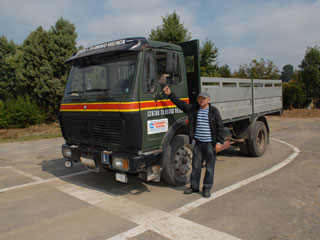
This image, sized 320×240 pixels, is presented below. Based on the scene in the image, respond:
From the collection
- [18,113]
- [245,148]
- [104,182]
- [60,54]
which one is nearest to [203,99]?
[104,182]

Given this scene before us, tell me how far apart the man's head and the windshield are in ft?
3.80

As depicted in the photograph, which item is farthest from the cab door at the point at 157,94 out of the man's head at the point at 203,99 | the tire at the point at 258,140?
the tire at the point at 258,140

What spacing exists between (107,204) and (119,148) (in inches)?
35.6

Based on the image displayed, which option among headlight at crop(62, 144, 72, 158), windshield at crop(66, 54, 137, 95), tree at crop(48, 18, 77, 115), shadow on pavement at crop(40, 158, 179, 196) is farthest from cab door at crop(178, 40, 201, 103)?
tree at crop(48, 18, 77, 115)

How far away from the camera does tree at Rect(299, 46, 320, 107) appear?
22531 millimetres

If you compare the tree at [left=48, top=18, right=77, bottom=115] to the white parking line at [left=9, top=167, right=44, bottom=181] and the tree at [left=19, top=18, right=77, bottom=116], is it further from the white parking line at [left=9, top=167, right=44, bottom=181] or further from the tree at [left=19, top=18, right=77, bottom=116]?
the white parking line at [left=9, top=167, right=44, bottom=181]

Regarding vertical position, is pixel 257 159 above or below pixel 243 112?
below

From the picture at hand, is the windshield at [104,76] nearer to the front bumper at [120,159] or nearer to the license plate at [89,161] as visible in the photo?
the front bumper at [120,159]

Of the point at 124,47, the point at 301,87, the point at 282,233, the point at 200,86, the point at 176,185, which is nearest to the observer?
the point at 282,233

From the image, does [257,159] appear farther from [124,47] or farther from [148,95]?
[124,47]

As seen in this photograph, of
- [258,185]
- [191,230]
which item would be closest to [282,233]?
[191,230]

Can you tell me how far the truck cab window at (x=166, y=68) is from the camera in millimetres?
4548

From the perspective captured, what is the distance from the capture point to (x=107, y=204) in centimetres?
432

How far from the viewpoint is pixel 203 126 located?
4.50 m
